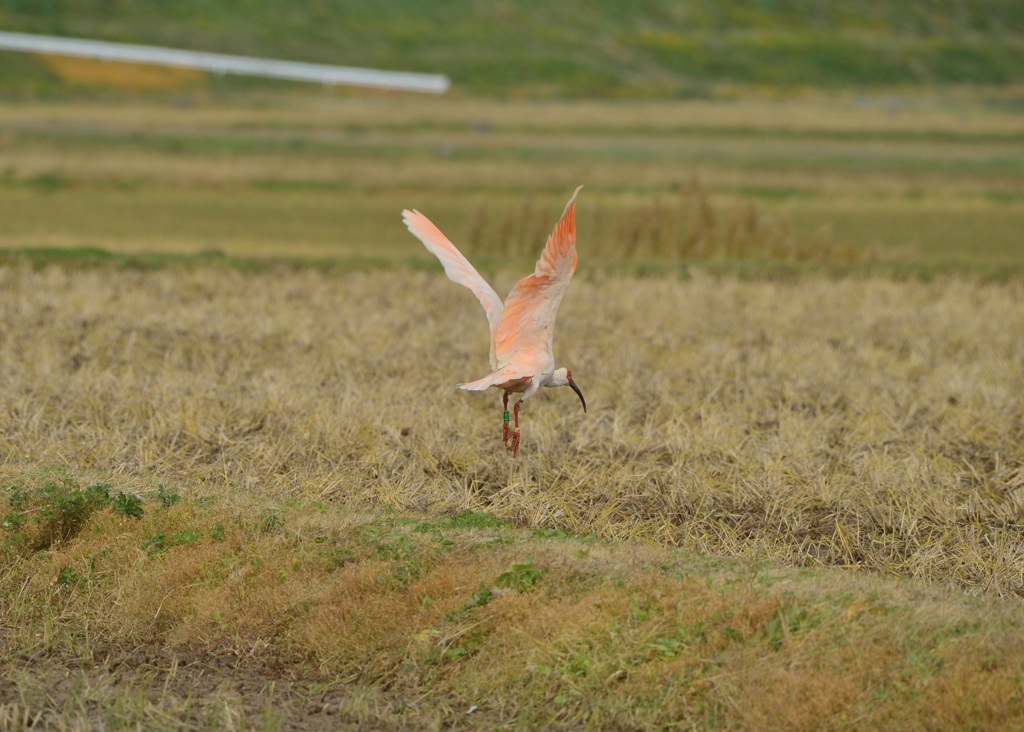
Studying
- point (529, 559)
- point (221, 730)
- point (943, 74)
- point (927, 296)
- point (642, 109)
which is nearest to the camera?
point (221, 730)

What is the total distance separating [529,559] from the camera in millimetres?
6008

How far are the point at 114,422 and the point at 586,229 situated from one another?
594 inches

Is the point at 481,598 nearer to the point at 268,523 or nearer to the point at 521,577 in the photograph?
the point at 521,577

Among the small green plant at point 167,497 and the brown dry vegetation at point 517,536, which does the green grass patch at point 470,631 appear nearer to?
the brown dry vegetation at point 517,536

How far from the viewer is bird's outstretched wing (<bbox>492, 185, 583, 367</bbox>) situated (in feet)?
21.2

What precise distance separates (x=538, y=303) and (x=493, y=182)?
22702 mm

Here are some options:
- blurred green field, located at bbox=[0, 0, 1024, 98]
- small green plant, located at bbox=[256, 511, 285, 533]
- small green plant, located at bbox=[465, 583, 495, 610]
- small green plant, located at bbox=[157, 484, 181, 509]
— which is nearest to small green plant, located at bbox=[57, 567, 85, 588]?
small green plant, located at bbox=[157, 484, 181, 509]

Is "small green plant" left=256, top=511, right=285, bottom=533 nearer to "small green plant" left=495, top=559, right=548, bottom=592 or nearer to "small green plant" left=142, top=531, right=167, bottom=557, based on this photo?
"small green plant" left=142, top=531, right=167, bottom=557

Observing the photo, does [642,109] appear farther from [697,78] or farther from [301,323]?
[301,323]

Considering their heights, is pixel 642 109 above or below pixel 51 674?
above

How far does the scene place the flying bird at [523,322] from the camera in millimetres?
6656

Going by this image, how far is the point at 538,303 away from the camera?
6957mm

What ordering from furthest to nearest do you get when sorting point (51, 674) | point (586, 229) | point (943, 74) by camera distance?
point (943, 74)
point (586, 229)
point (51, 674)

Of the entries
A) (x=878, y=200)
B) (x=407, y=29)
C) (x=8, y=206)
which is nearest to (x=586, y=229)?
(x=878, y=200)
